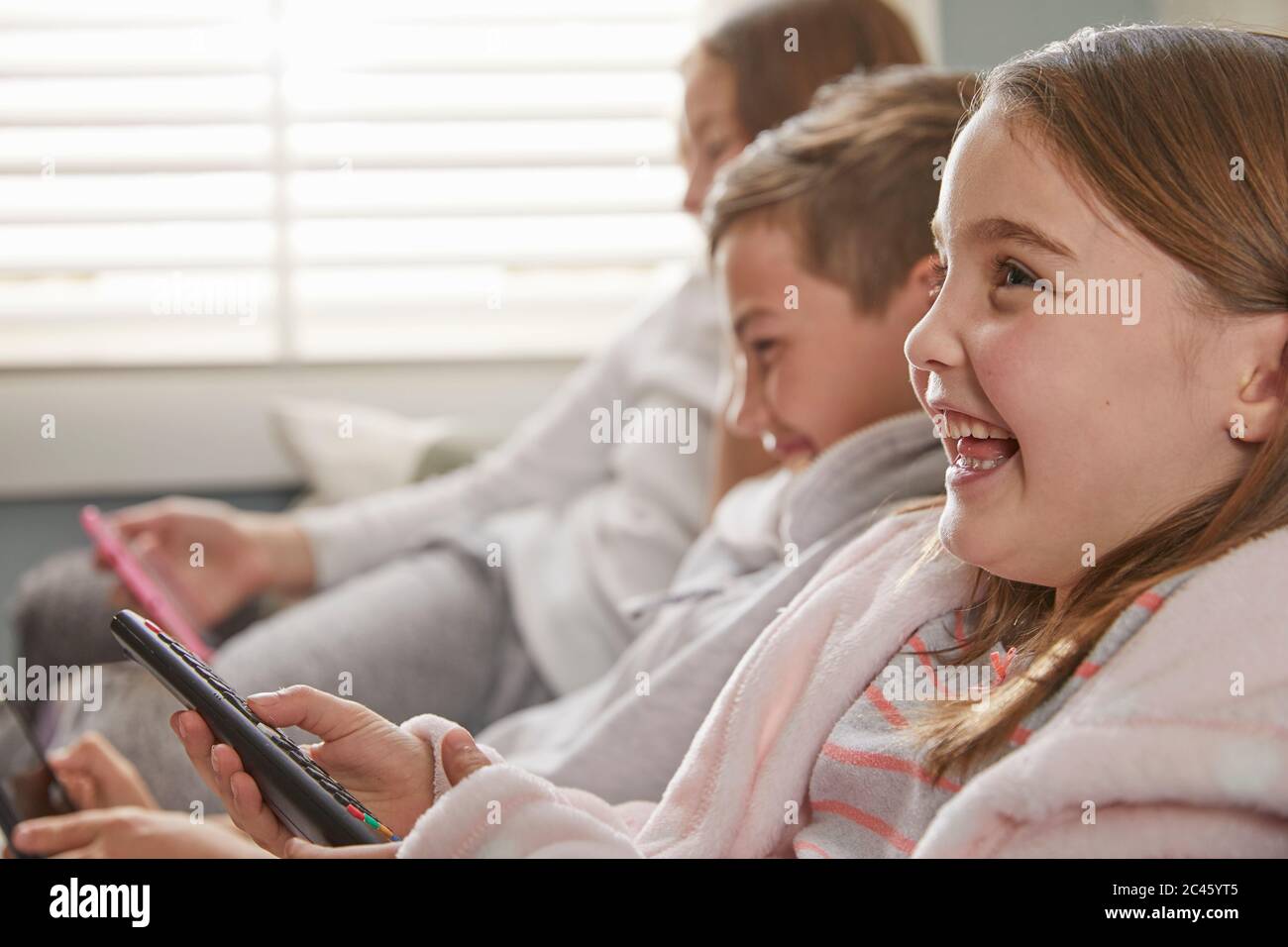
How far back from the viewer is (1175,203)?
44 centimetres

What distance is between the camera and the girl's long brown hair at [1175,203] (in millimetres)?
441

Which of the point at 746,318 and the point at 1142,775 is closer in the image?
the point at 1142,775

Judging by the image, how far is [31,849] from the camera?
0.59m

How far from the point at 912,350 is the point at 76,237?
1.40m

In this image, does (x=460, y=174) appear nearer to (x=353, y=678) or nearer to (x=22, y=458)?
(x=22, y=458)

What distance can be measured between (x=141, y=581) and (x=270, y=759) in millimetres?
702

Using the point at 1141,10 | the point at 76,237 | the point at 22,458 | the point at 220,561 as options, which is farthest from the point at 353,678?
the point at 76,237

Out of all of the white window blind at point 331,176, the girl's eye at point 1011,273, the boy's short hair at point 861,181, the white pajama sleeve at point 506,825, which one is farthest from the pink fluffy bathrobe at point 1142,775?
the white window blind at point 331,176

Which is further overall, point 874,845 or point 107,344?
point 107,344

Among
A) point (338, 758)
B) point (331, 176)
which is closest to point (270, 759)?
point (338, 758)

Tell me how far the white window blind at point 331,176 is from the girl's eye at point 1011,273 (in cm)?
123

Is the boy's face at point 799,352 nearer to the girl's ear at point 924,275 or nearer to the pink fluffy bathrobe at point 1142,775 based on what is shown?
the girl's ear at point 924,275

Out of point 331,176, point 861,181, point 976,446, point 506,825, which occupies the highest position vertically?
point 331,176

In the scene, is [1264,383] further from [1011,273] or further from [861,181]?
[861,181]
